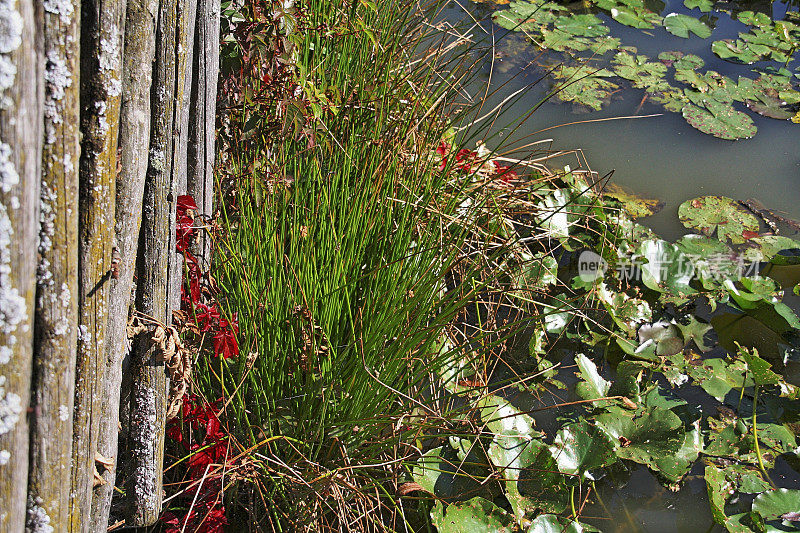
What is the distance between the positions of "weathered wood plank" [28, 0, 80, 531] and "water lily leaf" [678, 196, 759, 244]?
237 cm

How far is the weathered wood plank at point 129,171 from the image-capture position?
92 centimetres

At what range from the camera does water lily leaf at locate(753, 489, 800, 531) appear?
59.6 inches

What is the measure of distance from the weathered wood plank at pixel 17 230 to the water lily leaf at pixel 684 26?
13.1ft

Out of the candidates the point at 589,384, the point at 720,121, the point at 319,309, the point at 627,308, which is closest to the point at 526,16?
the point at 720,121

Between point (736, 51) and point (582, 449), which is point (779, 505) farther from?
point (736, 51)

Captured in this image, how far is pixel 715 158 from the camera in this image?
9.85 ft

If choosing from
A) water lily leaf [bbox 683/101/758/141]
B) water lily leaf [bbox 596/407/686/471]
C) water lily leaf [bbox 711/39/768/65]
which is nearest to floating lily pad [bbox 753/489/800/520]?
water lily leaf [bbox 596/407/686/471]

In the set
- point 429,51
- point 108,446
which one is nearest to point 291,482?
point 108,446

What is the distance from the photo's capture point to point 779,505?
1.52 meters

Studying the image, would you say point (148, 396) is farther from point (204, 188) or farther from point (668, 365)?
point (668, 365)

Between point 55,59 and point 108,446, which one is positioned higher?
point 55,59

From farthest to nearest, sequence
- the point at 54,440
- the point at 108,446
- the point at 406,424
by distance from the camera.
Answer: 1. the point at 406,424
2. the point at 108,446
3. the point at 54,440

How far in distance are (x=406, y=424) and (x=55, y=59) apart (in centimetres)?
102

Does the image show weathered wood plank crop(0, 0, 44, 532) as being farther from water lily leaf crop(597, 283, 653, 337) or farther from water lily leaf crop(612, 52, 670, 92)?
water lily leaf crop(612, 52, 670, 92)
